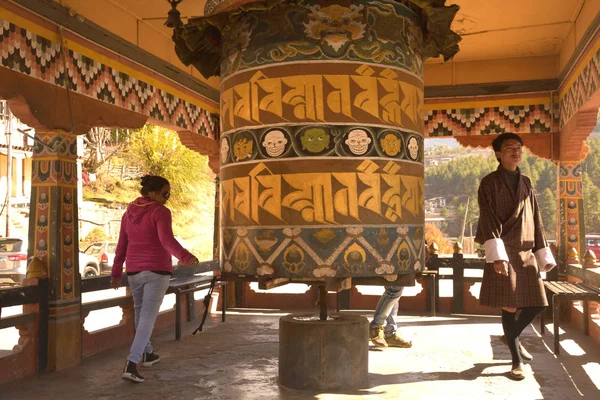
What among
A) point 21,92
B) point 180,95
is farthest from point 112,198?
point 21,92

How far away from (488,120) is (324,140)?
5.14m

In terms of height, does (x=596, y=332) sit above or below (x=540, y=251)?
below

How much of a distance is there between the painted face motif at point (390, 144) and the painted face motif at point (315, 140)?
1.17ft

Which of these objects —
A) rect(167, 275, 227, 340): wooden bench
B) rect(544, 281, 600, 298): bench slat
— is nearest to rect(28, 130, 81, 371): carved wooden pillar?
rect(167, 275, 227, 340): wooden bench

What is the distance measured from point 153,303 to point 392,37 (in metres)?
2.69

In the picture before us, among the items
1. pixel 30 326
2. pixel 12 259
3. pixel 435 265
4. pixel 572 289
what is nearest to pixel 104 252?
pixel 12 259

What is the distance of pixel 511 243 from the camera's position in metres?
4.54

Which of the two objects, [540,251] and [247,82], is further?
[540,251]

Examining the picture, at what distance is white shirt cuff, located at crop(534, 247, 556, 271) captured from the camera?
4551mm

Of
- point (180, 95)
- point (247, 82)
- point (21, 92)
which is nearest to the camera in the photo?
point (247, 82)

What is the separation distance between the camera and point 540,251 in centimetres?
462

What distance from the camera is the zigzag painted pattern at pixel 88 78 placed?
15.4ft

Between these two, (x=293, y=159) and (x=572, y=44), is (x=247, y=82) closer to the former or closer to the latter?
(x=293, y=159)

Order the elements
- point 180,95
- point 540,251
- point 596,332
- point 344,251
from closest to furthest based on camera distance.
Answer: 1. point 344,251
2. point 540,251
3. point 596,332
4. point 180,95
